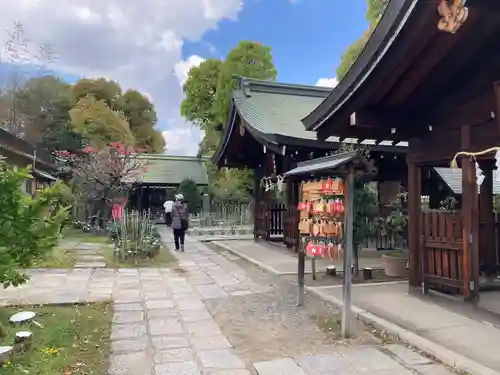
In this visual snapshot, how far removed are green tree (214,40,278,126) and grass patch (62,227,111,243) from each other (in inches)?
478

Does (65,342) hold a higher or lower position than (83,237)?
lower

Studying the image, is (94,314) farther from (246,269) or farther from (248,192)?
(248,192)

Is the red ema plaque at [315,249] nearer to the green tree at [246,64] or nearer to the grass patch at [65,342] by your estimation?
the grass patch at [65,342]

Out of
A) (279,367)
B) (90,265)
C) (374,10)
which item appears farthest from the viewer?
(374,10)

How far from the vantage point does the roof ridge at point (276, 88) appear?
1391cm

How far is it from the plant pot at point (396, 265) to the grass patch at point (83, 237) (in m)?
8.74

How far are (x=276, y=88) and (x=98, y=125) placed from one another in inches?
460

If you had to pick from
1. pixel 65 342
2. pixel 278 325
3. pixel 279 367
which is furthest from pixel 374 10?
pixel 65 342

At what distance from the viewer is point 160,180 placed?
920 inches

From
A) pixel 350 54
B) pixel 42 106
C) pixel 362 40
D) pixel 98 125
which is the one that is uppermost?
pixel 362 40

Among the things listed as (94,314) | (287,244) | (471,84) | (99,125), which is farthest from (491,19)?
(99,125)

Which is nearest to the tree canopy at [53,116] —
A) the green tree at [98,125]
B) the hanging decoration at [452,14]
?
the green tree at [98,125]

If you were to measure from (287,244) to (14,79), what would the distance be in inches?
837

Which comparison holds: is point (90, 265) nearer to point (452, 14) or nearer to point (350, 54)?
point (452, 14)
